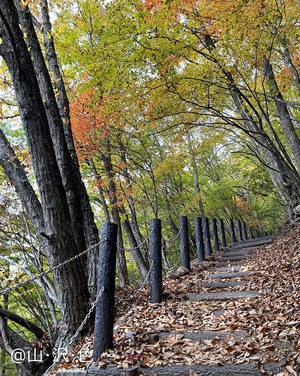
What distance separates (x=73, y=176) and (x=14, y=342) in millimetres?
3135

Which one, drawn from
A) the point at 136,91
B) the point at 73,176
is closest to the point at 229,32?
the point at 136,91

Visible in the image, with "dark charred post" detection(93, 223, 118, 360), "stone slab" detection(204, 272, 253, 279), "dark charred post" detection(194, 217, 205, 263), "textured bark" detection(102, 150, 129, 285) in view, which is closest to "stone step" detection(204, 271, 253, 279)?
"stone slab" detection(204, 272, 253, 279)

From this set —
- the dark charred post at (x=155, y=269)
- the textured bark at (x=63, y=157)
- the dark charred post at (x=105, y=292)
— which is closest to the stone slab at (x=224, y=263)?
the dark charred post at (x=155, y=269)

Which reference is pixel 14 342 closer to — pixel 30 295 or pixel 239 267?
pixel 239 267

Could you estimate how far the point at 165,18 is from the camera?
6.49 meters

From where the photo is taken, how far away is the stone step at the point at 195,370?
2.53m

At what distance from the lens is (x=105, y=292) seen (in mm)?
3197

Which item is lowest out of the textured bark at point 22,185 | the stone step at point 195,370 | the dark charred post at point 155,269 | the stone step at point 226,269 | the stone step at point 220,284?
the stone step at point 195,370

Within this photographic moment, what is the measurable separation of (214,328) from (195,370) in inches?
40.2

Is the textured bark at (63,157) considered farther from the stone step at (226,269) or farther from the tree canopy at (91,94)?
the stone step at (226,269)

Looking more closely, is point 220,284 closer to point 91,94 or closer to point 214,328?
point 214,328

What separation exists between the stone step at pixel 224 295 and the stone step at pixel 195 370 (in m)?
2.23

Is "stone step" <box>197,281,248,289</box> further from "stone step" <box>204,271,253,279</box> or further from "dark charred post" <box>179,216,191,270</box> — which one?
"dark charred post" <box>179,216,191,270</box>

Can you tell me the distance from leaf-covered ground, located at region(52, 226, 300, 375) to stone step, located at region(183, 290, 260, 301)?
147 millimetres
